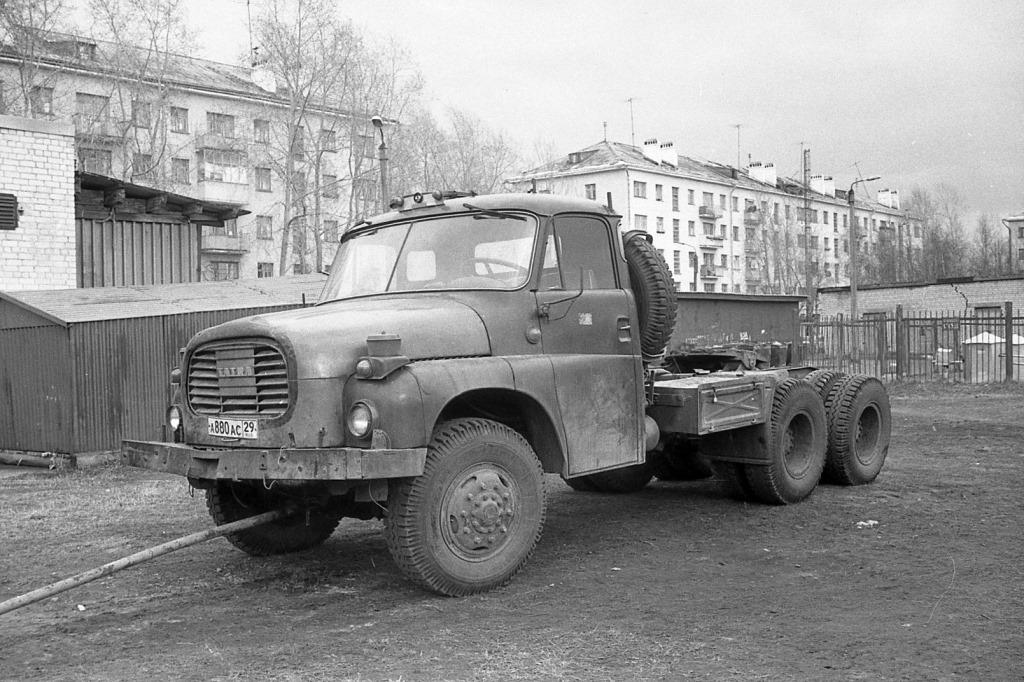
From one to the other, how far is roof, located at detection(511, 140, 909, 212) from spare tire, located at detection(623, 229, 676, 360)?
47741 mm

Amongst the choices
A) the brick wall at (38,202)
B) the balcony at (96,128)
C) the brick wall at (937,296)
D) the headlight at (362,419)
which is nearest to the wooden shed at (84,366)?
the brick wall at (38,202)

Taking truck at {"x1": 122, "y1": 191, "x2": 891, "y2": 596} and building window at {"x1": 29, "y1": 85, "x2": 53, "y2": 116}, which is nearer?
truck at {"x1": 122, "y1": 191, "x2": 891, "y2": 596}

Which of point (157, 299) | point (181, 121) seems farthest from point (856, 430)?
point (181, 121)

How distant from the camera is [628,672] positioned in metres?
4.55

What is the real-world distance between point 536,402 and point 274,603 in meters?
1.98

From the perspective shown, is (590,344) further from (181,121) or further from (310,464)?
(181,121)

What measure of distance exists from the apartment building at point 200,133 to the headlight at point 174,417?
82.8 feet

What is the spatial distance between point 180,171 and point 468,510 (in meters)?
41.1

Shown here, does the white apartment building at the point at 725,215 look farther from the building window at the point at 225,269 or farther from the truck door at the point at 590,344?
the truck door at the point at 590,344

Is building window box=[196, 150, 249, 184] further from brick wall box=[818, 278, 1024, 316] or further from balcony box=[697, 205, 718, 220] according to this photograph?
balcony box=[697, 205, 718, 220]

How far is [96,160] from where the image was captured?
124 ft

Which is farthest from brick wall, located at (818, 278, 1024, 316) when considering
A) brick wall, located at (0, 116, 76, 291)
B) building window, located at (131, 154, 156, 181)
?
brick wall, located at (0, 116, 76, 291)

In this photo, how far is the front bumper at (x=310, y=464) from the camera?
534cm

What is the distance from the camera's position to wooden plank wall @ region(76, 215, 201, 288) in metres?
18.5
